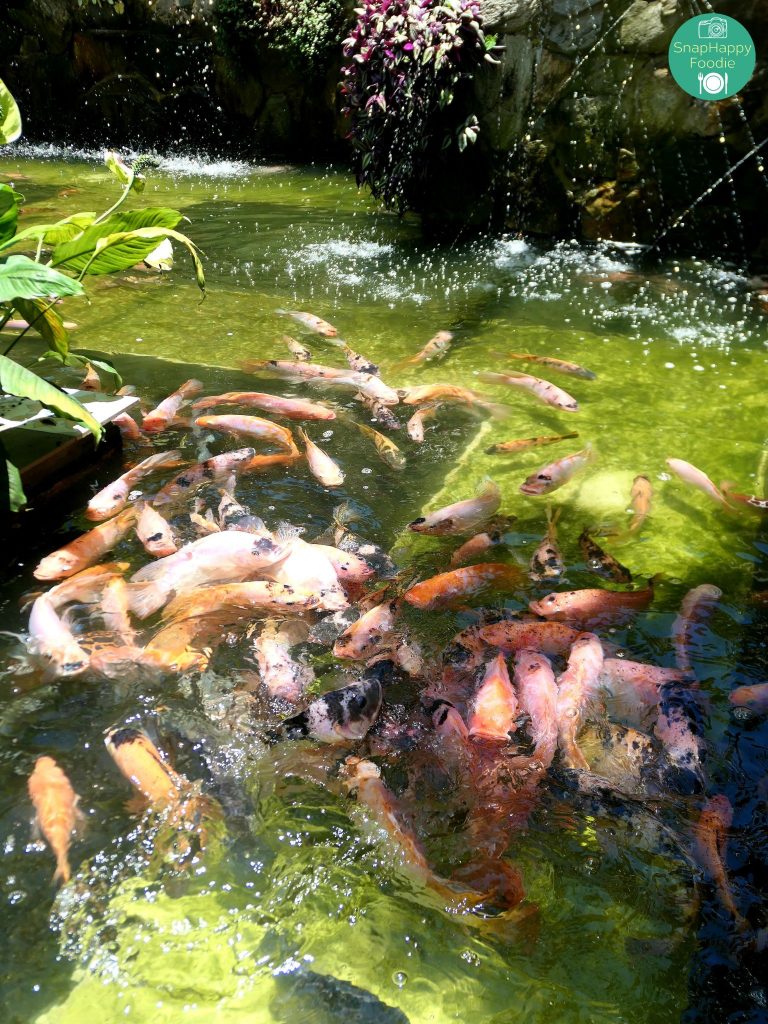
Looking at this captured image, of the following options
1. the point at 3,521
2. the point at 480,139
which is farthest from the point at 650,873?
the point at 480,139

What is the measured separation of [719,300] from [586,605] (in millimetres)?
4271

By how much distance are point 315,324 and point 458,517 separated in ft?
8.87

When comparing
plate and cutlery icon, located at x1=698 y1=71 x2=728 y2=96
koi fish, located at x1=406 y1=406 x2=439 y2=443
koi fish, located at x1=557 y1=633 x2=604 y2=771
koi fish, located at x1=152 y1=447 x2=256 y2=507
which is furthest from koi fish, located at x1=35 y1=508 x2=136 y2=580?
plate and cutlery icon, located at x1=698 y1=71 x2=728 y2=96

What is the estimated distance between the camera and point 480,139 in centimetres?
770

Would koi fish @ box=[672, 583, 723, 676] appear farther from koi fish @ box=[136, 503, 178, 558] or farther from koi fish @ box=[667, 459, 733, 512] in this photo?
koi fish @ box=[136, 503, 178, 558]

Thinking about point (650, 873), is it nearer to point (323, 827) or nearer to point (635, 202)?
point (323, 827)

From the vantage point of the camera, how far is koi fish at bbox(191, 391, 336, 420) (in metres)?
4.66

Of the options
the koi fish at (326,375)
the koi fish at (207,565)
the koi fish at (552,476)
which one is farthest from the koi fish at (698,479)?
the koi fish at (207,565)

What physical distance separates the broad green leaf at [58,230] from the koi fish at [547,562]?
255 centimetres

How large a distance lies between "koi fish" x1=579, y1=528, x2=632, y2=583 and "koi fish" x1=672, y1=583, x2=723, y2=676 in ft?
0.87

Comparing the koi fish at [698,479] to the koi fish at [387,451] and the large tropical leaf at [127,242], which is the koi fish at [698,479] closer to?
the koi fish at [387,451]

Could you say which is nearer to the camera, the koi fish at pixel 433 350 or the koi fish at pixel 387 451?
the koi fish at pixel 387 451

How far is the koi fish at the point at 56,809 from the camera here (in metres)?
2.24

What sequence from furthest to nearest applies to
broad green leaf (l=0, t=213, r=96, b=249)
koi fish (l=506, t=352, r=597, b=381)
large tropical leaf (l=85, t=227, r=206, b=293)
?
koi fish (l=506, t=352, r=597, b=381) → broad green leaf (l=0, t=213, r=96, b=249) → large tropical leaf (l=85, t=227, r=206, b=293)
